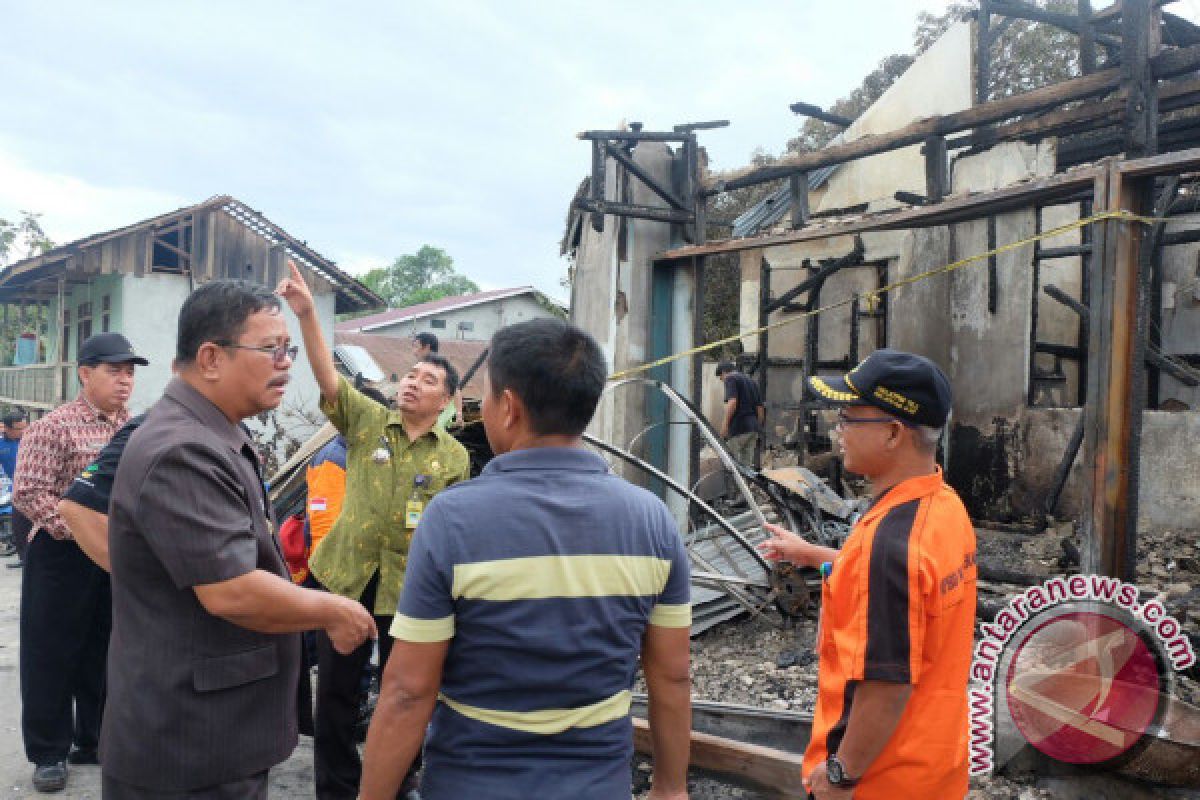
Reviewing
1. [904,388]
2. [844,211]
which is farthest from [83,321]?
[904,388]

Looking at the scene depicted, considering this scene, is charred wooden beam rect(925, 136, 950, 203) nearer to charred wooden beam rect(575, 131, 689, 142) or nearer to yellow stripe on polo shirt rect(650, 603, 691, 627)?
charred wooden beam rect(575, 131, 689, 142)

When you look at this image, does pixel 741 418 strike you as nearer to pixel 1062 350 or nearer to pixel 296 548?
pixel 1062 350

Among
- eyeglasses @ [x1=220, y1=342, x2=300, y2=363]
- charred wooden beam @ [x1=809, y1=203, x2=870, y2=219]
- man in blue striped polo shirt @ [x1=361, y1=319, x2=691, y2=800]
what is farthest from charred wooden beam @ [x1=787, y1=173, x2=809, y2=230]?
charred wooden beam @ [x1=809, y1=203, x2=870, y2=219]

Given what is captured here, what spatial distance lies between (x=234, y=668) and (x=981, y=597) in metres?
4.96

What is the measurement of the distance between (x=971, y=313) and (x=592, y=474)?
326 inches

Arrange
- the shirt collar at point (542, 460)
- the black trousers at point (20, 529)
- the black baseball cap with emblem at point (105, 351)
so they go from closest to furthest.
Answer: the shirt collar at point (542, 460) < the black baseball cap with emblem at point (105, 351) < the black trousers at point (20, 529)

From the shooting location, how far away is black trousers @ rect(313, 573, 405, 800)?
10.1ft

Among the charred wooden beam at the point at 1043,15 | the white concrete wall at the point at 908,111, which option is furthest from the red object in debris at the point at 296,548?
the white concrete wall at the point at 908,111

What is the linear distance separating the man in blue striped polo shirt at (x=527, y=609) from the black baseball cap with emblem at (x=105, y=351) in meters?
2.75

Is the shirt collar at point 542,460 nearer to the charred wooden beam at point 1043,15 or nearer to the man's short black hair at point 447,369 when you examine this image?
the man's short black hair at point 447,369

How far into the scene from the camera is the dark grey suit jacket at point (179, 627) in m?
1.65

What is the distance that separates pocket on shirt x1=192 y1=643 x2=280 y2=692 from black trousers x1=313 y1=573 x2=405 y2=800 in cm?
129

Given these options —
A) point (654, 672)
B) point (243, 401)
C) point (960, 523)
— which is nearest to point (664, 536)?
point (654, 672)

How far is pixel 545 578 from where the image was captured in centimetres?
141
